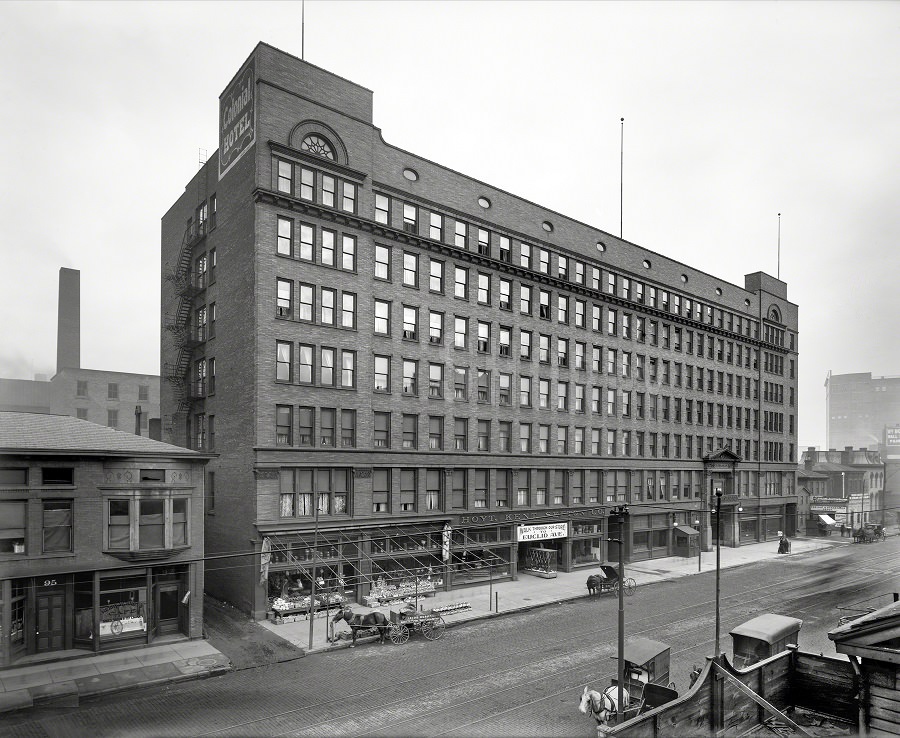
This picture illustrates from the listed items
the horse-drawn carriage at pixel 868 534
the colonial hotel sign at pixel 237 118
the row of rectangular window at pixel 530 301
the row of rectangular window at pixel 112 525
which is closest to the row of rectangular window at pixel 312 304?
the row of rectangular window at pixel 530 301

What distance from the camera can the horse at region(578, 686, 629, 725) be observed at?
1731cm

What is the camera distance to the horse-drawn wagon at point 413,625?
2553cm

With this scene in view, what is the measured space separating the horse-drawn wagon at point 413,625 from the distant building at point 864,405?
18.3 metres

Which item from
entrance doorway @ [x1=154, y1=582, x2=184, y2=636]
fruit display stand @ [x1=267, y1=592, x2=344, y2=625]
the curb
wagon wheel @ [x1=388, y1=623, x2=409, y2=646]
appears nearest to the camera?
the curb

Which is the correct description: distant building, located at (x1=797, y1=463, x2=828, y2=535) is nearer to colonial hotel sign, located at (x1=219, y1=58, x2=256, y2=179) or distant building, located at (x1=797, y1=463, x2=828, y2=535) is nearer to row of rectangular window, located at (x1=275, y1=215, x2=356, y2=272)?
row of rectangular window, located at (x1=275, y1=215, x2=356, y2=272)

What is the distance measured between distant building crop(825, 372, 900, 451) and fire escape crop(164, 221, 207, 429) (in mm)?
32703

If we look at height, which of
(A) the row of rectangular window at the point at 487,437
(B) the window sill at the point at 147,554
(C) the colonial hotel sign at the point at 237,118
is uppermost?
(C) the colonial hotel sign at the point at 237,118

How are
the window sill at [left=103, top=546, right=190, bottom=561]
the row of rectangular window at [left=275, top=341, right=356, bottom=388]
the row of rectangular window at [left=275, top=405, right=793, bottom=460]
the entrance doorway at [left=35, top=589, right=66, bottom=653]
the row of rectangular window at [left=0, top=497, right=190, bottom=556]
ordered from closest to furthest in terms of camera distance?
the row of rectangular window at [left=0, top=497, right=190, bottom=556], the entrance doorway at [left=35, top=589, right=66, bottom=653], the window sill at [left=103, top=546, right=190, bottom=561], the row of rectangular window at [left=275, top=341, right=356, bottom=388], the row of rectangular window at [left=275, top=405, right=793, bottom=460]

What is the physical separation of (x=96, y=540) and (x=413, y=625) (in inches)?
503

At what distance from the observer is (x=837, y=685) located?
1666cm

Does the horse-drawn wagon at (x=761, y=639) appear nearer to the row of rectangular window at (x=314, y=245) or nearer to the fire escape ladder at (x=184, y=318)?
the row of rectangular window at (x=314, y=245)

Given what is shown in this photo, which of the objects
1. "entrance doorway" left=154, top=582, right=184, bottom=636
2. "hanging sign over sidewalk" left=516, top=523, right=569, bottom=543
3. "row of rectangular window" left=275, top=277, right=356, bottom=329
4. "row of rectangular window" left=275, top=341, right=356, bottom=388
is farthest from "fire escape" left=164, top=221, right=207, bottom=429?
"hanging sign over sidewalk" left=516, top=523, right=569, bottom=543

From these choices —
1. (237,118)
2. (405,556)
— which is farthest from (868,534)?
(237,118)

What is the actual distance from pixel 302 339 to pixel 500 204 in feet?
56.6
